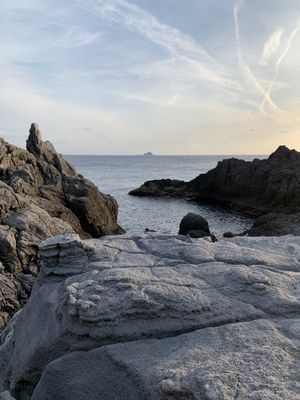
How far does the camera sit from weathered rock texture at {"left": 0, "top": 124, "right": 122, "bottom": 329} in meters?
15.1

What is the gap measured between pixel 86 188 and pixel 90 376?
72.7 feet

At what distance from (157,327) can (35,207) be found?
563 inches

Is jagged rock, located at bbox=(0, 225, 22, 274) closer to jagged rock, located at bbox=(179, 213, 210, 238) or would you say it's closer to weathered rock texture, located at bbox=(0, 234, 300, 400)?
weathered rock texture, located at bbox=(0, 234, 300, 400)

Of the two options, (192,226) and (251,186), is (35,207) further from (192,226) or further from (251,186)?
(251,186)

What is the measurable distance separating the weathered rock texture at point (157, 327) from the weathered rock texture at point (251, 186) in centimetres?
2301

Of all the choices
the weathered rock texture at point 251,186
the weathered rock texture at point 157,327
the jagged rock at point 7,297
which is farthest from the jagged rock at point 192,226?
the weathered rock texture at point 157,327

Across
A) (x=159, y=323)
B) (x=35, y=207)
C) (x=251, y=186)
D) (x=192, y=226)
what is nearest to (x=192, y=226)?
(x=192, y=226)

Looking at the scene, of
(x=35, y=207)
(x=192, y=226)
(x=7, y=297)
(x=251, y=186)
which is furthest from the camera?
(x=251, y=186)

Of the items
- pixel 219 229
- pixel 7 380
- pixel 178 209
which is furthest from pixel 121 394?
pixel 178 209

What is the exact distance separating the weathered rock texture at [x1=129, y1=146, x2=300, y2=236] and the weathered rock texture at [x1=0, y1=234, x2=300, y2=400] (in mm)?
23005

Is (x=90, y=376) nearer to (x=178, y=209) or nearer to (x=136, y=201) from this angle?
(x=178, y=209)

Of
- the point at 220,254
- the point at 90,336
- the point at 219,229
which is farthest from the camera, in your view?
the point at 219,229

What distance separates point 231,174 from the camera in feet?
194

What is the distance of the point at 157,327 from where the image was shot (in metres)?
5.09
